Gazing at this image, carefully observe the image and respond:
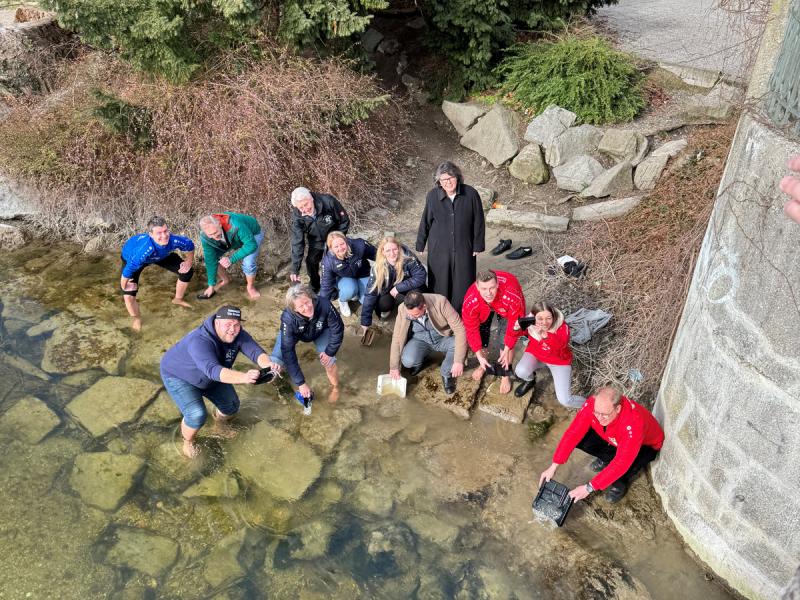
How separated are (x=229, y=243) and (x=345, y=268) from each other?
5.07ft

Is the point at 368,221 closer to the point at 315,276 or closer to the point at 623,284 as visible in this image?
the point at 315,276

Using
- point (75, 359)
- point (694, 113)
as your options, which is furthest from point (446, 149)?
point (75, 359)

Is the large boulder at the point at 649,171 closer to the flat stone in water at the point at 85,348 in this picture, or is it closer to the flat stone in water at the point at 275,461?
the flat stone in water at the point at 275,461

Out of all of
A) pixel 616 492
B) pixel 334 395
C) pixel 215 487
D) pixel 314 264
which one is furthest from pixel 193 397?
pixel 616 492

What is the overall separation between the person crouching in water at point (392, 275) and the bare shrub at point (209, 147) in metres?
2.51

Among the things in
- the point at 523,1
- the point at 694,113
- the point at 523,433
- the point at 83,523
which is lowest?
the point at 83,523

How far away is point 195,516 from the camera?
5.07 metres

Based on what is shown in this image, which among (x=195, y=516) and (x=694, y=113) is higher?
(x=694, y=113)

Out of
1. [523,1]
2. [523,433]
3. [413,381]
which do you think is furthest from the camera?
[523,1]

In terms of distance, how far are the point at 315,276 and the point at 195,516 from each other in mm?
2969

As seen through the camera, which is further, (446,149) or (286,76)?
(446,149)

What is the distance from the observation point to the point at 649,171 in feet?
26.0

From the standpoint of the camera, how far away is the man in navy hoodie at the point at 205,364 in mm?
4812

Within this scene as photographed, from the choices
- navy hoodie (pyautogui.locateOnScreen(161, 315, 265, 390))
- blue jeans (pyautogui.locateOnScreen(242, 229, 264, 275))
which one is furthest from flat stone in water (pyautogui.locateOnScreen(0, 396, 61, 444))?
blue jeans (pyautogui.locateOnScreen(242, 229, 264, 275))
